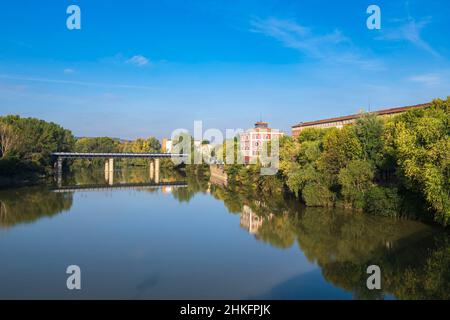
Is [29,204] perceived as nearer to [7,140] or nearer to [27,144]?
[7,140]

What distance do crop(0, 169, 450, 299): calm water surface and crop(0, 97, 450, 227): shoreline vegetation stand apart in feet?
3.58

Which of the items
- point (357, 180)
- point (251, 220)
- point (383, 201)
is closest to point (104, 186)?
point (251, 220)

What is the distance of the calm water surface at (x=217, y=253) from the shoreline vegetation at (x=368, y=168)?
1091 mm

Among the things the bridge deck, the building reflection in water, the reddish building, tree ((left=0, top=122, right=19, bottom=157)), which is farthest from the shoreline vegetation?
the reddish building

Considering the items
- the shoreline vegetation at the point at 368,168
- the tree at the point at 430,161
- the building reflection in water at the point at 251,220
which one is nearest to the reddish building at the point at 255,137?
the shoreline vegetation at the point at 368,168

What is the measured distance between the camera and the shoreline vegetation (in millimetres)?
16594

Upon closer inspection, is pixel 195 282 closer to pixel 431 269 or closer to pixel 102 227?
pixel 431 269

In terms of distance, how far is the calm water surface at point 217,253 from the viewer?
35.4 feet

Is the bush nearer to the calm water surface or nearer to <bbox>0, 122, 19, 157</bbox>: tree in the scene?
the calm water surface

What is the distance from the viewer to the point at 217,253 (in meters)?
14.6

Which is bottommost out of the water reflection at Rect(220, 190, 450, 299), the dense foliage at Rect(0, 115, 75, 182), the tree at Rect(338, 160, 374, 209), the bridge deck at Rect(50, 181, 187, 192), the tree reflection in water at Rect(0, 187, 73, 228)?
the water reflection at Rect(220, 190, 450, 299)

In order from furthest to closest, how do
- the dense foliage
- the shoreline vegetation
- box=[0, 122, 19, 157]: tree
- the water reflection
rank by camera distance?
box=[0, 122, 19, 157]: tree
the dense foliage
the shoreline vegetation
the water reflection

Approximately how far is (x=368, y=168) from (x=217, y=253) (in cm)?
1129
